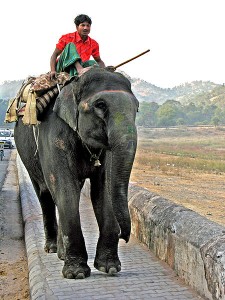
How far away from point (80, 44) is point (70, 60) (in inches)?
13.8

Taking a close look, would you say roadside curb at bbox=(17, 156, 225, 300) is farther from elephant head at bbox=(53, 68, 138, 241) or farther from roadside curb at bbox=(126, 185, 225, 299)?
elephant head at bbox=(53, 68, 138, 241)

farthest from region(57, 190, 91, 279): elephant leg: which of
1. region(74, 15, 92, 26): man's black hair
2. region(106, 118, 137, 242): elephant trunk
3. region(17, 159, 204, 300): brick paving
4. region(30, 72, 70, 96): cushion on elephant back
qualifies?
region(74, 15, 92, 26): man's black hair

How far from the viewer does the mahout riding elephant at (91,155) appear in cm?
530

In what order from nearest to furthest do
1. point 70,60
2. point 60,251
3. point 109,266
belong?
point 109,266 < point 70,60 < point 60,251

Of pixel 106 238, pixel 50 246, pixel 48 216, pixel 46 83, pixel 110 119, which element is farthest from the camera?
pixel 48 216

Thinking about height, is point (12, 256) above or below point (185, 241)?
below

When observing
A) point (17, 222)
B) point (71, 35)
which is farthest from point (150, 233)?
point (17, 222)

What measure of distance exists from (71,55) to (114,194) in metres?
1.95

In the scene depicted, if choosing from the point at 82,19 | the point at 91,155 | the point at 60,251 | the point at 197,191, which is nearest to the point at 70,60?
the point at 82,19

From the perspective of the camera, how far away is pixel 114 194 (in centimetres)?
532

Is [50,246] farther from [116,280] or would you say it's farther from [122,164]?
[122,164]

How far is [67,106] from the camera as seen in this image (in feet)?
19.6

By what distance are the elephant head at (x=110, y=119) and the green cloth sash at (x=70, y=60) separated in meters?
0.51

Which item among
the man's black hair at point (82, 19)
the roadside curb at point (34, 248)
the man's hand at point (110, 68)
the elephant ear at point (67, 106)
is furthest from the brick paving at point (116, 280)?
the man's black hair at point (82, 19)
